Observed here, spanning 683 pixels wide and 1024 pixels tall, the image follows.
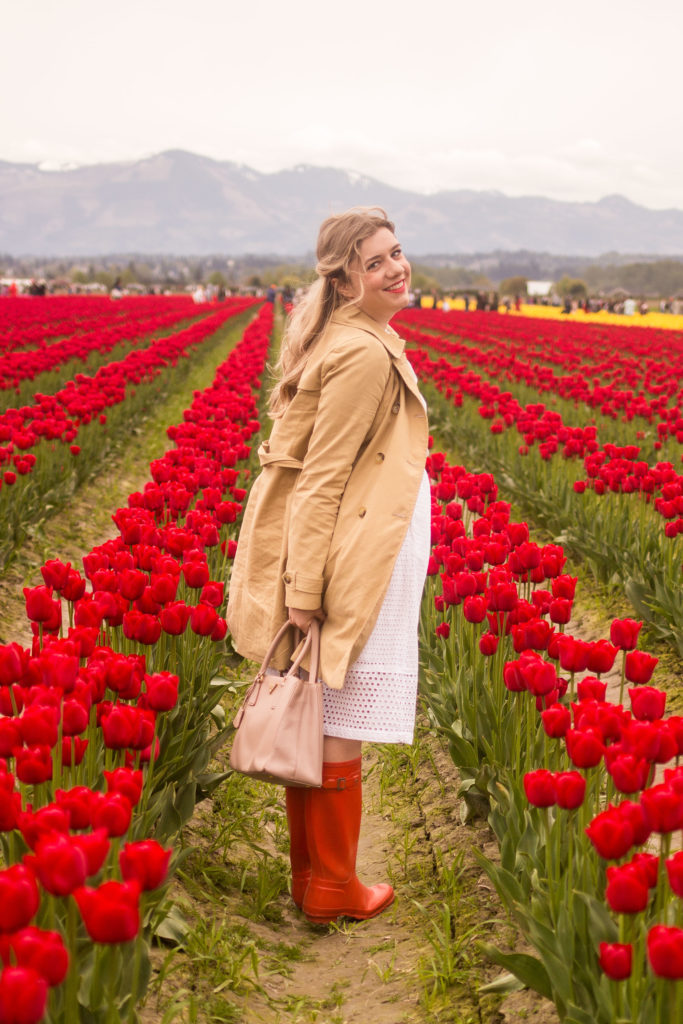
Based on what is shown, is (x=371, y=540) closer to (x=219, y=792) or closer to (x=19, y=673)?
(x=19, y=673)

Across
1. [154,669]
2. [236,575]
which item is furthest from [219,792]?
[236,575]

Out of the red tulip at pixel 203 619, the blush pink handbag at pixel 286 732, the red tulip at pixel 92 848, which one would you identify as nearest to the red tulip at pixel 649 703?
the blush pink handbag at pixel 286 732

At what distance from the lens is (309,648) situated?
3186 millimetres

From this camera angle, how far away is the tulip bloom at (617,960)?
1897 mm

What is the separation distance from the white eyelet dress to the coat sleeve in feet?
0.96

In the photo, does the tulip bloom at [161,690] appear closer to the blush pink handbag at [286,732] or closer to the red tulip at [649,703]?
the blush pink handbag at [286,732]

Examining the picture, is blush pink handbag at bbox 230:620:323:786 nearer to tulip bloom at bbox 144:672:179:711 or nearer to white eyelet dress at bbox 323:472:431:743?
white eyelet dress at bbox 323:472:431:743

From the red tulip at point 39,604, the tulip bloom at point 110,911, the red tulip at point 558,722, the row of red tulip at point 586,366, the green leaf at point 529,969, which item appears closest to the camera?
the tulip bloom at point 110,911

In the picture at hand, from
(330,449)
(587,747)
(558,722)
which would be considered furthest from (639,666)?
(330,449)

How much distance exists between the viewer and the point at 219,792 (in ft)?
14.4

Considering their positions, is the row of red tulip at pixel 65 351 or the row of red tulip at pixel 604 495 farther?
the row of red tulip at pixel 65 351

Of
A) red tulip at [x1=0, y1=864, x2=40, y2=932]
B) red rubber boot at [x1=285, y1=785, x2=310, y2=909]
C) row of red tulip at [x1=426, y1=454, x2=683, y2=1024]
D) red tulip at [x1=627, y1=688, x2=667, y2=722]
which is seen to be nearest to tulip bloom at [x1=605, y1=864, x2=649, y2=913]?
row of red tulip at [x1=426, y1=454, x2=683, y2=1024]

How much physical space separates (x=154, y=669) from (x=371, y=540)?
996mm

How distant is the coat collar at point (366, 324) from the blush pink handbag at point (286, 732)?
98 cm
